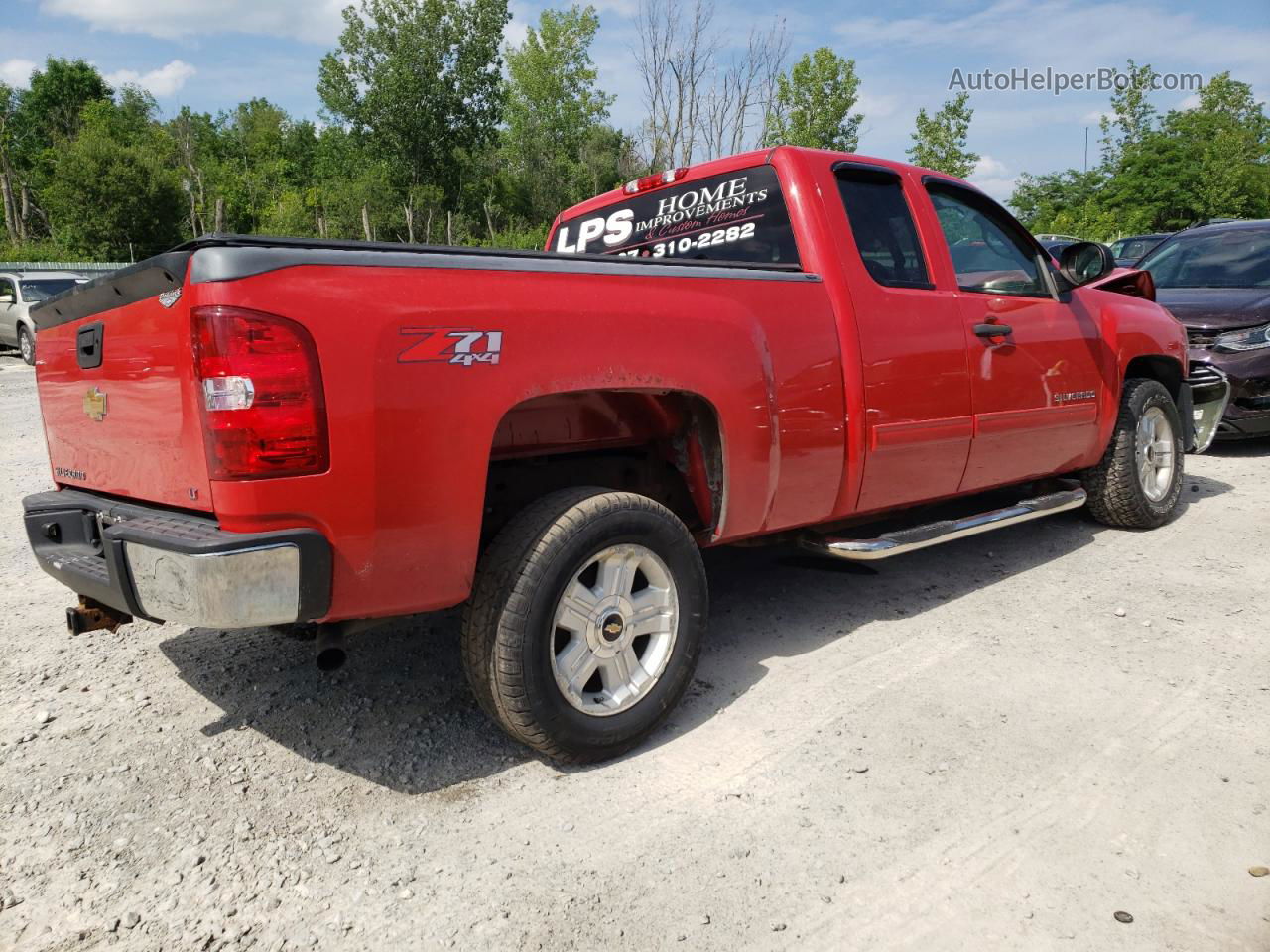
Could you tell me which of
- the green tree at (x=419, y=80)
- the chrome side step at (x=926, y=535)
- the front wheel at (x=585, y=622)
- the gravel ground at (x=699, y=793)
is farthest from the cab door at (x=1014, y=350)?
the green tree at (x=419, y=80)

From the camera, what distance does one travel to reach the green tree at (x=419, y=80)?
3691 cm

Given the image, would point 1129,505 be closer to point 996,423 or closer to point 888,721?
point 996,423

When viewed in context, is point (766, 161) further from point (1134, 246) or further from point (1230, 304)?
point (1134, 246)

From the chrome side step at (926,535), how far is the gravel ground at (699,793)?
1.33ft

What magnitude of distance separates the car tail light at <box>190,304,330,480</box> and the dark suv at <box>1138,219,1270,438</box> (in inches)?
242

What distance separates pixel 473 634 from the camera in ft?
8.48

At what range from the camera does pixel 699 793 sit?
2.63 m

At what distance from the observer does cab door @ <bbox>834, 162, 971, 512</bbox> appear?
349 cm

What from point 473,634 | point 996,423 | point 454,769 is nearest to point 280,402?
point 473,634

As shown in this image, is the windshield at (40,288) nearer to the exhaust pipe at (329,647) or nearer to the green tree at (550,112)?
the exhaust pipe at (329,647)

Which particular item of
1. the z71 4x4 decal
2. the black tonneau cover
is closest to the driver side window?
the black tonneau cover

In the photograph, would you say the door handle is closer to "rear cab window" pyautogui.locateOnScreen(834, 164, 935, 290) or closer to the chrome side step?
"rear cab window" pyautogui.locateOnScreen(834, 164, 935, 290)

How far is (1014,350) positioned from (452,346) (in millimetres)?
2881

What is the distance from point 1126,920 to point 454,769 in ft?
5.99
